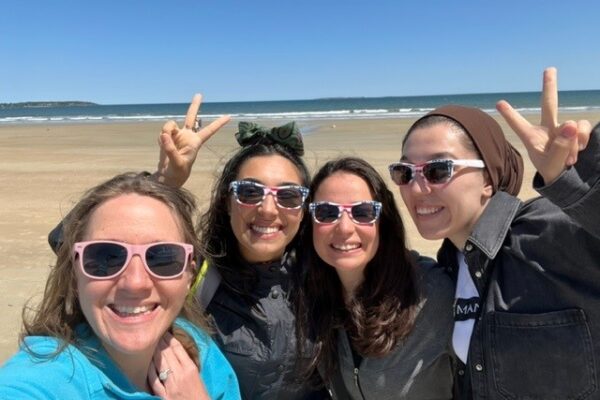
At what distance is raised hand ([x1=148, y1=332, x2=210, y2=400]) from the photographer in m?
2.11

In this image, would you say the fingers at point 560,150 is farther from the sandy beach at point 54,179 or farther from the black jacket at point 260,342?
the sandy beach at point 54,179

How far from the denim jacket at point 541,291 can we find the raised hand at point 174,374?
124 centimetres

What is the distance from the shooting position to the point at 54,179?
1302 cm

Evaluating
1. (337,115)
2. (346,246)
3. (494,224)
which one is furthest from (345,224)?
(337,115)

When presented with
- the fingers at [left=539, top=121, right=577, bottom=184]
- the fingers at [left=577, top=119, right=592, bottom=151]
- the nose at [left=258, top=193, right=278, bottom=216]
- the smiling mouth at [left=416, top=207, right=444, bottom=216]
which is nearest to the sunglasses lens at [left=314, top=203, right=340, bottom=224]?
the nose at [left=258, top=193, right=278, bottom=216]

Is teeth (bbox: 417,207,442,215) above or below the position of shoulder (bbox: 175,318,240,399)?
above

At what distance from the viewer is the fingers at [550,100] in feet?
6.91

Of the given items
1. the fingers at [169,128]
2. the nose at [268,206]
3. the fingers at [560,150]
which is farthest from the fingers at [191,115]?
the fingers at [560,150]

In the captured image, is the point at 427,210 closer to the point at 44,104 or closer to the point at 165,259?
the point at 165,259

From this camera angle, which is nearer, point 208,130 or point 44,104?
point 208,130

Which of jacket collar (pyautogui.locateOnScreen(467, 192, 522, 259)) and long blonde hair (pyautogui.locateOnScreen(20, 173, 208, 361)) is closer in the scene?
long blonde hair (pyautogui.locateOnScreen(20, 173, 208, 361))

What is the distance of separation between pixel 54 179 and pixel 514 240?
514 inches

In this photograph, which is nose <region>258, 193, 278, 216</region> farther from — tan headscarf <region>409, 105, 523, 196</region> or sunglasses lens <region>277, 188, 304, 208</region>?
tan headscarf <region>409, 105, 523, 196</region>

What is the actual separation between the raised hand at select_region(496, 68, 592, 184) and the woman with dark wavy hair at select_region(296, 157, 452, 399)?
0.87 metres
